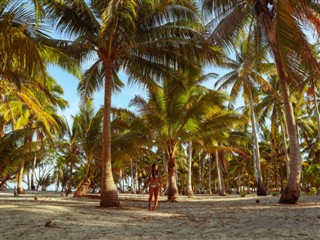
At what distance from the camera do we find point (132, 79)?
12953 mm

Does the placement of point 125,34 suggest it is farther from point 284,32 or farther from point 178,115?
point 284,32

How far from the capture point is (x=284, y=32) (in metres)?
8.17

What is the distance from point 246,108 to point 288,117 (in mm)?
17002

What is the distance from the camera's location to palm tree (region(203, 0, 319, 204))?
26.6 ft

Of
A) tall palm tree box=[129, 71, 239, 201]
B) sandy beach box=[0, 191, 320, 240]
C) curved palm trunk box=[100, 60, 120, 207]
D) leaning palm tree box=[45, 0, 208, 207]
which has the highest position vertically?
leaning palm tree box=[45, 0, 208, 207]

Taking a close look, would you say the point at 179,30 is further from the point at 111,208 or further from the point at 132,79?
the point at 111,208

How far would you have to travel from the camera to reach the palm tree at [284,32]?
8117mm

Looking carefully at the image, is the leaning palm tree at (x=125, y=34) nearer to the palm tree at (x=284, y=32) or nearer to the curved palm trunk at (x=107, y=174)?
the curved palm trunk at (x=107, y=174)

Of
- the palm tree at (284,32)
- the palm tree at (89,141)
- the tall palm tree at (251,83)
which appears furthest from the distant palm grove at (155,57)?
the tall palm tree at (251,83)

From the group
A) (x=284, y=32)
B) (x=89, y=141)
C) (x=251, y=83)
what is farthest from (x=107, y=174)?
(x=251, y=83)

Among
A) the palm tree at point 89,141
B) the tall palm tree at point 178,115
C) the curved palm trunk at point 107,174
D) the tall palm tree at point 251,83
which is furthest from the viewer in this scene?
the tall palm tree at point 251,83

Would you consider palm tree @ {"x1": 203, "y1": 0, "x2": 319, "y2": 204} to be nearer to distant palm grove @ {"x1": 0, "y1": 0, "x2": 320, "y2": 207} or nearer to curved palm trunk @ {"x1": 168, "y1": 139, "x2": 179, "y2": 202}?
distant palm grove @ {"x1": 0, "y1": 0, "x2": 320, "y2": 207}

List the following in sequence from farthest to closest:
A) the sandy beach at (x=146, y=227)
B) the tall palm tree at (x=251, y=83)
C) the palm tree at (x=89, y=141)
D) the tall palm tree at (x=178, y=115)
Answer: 1. the tall palm tree at (x=251, y=83)
2. the palm tree at (x=89, y=141)
3. the tall palm tree at (x=178, y=115)
4. the sandy beach at (x=146, y=227)

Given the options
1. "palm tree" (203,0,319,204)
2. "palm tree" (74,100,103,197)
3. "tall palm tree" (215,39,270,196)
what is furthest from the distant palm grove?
"tall palm tree" (215,39,270,196)
